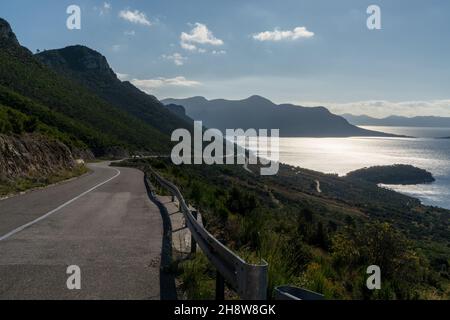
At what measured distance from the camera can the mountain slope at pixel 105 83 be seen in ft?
476

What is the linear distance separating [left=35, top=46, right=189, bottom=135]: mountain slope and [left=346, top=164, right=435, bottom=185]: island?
71.0 m

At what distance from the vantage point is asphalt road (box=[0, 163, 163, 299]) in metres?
5.40

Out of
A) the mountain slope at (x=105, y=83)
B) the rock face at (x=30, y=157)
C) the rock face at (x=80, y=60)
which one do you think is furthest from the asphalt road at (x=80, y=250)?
the rock face at (x=80, y=60)

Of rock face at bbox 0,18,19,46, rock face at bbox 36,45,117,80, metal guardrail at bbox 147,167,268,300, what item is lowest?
metal guardrail at bbox 147,167,268,300

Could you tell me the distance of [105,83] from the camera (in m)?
164

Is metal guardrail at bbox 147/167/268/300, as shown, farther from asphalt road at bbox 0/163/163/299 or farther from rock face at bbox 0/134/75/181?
rock face at bbox 0/134/75/181

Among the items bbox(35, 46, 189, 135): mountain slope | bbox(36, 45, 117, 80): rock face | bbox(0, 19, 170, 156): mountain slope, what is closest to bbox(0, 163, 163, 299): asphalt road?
bbox(0, 19, 170, 156): mountain slope

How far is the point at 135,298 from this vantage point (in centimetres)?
510

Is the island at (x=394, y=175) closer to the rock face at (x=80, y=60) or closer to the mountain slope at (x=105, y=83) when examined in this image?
the mountain slope at (x=105, y=83)

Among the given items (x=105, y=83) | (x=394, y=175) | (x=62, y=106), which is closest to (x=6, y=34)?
(x=62, y=106)

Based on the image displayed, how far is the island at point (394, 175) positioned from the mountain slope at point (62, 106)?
89.7 meters

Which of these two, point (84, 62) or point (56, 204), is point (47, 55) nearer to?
point (84, 62)
